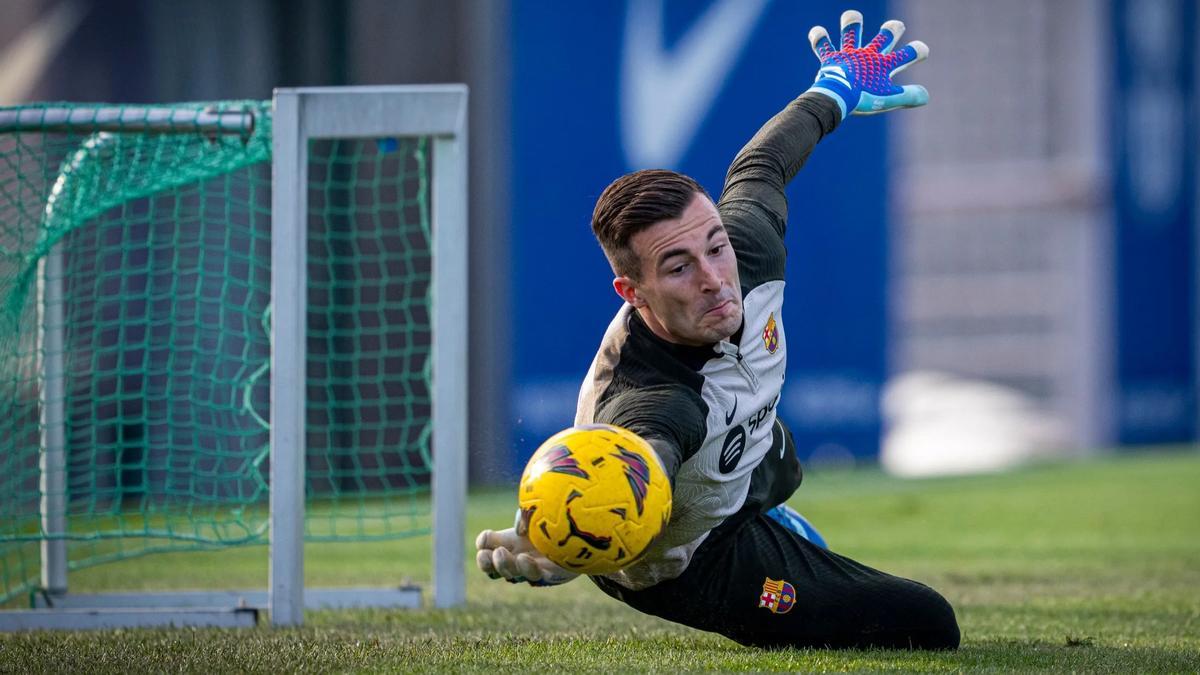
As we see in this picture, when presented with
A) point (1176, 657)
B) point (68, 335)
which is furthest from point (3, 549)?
point (1176, 657)

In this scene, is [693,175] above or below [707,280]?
above

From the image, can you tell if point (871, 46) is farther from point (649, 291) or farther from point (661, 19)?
point (661, 19)

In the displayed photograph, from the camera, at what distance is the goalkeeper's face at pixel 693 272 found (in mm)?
4164

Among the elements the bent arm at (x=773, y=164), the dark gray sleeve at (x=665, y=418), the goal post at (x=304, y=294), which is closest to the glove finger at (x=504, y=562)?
the dark gray sleeve at (x=665, y=418)

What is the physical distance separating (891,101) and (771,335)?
4.29 ft

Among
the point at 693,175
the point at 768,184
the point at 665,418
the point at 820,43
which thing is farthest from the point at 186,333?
the point at 665,418

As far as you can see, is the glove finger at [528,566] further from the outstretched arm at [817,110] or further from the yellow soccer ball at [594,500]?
the outstretched arm at [817,110]

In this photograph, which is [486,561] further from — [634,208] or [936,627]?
[936,627]

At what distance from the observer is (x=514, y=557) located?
12.2 feet

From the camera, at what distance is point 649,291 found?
4246mm

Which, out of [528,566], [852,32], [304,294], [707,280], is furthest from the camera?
[304,294]

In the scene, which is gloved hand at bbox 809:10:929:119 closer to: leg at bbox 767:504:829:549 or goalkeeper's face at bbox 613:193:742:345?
goalkeeper's face at bbox 613:193:742:345

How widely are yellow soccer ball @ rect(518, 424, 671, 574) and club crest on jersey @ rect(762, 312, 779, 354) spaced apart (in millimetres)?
912

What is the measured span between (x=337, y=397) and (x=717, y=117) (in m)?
4.61
